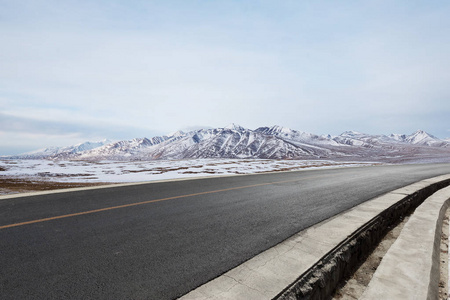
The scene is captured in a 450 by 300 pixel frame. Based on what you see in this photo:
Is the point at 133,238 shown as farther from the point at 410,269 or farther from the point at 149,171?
the point at 149,171

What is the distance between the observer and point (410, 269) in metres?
2.91

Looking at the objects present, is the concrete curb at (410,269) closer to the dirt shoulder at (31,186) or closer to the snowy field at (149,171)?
the snowy field at (149,171)

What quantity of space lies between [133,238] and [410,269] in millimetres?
3789

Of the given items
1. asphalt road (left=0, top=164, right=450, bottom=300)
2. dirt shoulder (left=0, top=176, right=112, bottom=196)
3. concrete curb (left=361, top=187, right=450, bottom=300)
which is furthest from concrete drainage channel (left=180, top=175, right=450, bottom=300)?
dirt shoulder (left=0, top=176, right=112, bottom=196)

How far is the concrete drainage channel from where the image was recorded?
227cm

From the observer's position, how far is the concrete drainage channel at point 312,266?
2.27 m

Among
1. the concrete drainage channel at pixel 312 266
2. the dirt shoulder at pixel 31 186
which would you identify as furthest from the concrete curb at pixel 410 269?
the dirt shoulder at pixel 31 186

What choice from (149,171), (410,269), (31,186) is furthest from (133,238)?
(149,171)

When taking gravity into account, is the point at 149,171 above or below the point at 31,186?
above

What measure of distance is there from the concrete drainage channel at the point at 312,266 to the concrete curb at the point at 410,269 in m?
0.02

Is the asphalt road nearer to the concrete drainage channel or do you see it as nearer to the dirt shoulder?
the concrete drainage channel

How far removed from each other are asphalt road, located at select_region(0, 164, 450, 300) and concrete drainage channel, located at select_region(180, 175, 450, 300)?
23 centimetres

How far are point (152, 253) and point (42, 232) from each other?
2.07 metres

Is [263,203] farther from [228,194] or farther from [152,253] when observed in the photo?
[152,253]
